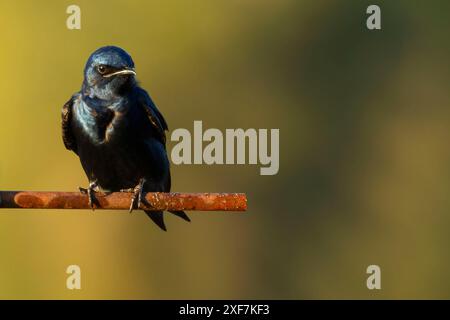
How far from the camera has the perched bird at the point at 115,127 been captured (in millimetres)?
6887

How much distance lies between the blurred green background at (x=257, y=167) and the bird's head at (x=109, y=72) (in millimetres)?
4795

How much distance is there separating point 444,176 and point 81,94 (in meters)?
7.94

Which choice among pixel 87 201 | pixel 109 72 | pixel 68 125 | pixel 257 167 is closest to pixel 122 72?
pixel 109 72

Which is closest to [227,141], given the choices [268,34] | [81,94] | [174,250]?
[174,250]

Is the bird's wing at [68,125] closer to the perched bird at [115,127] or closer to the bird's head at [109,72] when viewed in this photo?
the perched bird at [115,127]

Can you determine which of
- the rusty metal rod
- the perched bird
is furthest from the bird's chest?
the rusty metal rod

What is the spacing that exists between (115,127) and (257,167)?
6.75 metres

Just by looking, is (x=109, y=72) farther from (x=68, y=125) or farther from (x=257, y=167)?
(x=257, y=167)

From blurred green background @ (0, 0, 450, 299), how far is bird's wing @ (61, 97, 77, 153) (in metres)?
4.23

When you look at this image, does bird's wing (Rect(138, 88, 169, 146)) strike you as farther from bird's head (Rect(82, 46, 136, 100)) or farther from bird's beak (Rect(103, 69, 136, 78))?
bird's beak (Rect(103, 69, 136, 78))

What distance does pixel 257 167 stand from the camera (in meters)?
13.7

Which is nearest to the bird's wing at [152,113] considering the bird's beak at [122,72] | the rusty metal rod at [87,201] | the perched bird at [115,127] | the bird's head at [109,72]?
the perched bird at [115,127]

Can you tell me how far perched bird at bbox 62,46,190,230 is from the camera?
6887 millimetres

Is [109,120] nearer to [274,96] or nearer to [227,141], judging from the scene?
[227,141]
